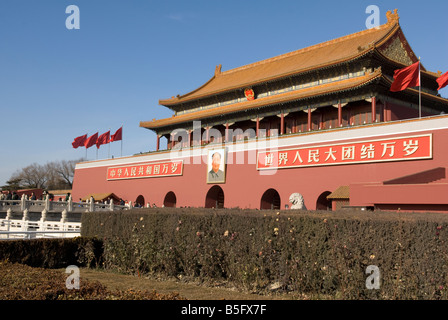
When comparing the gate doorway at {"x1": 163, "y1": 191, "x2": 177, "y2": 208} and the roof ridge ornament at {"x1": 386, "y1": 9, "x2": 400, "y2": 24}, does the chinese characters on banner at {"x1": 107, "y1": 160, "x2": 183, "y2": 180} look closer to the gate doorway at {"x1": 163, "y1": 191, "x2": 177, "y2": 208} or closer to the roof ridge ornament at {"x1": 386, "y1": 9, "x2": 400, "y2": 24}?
the gate doorway at {"x1": 163, "y1": 191, "x2": 177, "y2": 208}

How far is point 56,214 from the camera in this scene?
83.4 feet

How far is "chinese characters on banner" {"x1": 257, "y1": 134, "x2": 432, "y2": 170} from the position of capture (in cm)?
1777

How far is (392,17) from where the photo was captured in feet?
82.6

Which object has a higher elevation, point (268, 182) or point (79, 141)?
point (79, 141)

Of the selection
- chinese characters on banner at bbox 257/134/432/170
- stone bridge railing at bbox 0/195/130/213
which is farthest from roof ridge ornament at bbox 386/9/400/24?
stone bridge railing at bbox 0/195/130/213

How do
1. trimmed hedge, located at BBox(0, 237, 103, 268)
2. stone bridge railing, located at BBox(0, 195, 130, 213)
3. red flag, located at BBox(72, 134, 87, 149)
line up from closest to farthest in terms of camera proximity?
trimmed hedge, located at BBox(0, 237, 103, 268) → stone bridge railing, located at BBox(0, 195, 130, 213) → red flag, located at BBox(72, 134, 87, 149)

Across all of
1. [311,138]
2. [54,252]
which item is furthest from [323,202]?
[54,252]

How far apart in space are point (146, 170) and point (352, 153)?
16.3 metres

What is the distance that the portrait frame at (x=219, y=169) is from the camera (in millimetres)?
25984

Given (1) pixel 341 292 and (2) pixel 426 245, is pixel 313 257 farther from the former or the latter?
(2) pixel 426 245

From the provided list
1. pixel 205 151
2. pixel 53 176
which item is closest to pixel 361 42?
pixel 205 151

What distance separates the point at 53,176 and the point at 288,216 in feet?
235

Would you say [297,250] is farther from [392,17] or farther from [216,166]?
[392,17]

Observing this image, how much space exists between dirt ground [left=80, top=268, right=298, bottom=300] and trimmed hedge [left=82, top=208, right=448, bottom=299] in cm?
25
